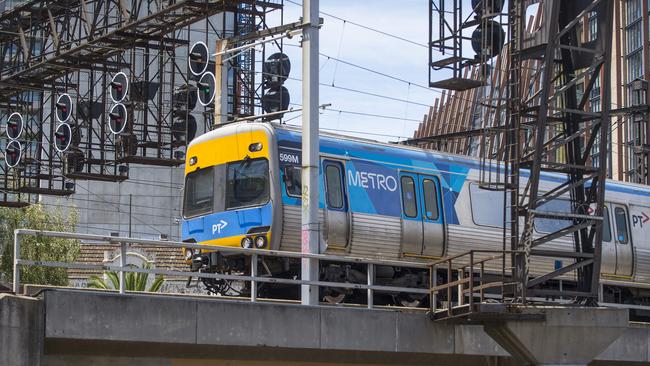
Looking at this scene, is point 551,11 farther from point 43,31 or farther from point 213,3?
point 43,31

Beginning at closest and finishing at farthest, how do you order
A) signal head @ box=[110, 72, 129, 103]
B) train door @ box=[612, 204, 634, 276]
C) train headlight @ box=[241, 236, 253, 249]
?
1. train headlight @ box=[241, 236, 253, 249]
2. train door @ box=[612, 204, 634, 276]
3. signal head @ box=[110, 72, 129, 103]

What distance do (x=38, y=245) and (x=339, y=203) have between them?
29.7 metres

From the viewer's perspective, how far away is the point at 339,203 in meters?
23.1

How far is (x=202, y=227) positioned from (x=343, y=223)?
8.92 ft

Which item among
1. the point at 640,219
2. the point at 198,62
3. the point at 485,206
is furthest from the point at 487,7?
the point at 198,62

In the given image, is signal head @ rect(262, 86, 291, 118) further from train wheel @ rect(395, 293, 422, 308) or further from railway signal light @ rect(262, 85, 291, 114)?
train wheel @ rect(395, 293, 422, 308)

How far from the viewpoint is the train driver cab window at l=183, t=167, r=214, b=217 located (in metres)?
23.8

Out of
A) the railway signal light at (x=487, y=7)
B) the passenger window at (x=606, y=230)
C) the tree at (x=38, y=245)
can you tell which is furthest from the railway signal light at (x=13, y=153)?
the passenger window at (x=606, y=230)

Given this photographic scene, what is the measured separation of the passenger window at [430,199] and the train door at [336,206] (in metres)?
2.00

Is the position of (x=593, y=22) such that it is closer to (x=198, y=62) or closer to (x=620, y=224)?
(x=198, y=62)

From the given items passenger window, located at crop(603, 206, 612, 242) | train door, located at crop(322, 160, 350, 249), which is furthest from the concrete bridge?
passenger window, located at crop(603, 206, 612, 242)

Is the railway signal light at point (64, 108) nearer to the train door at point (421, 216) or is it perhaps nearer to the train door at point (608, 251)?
the train door at point (421, 216)

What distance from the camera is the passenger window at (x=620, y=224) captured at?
27828 mm

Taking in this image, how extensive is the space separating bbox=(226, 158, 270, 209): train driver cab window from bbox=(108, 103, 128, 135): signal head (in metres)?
11.8
